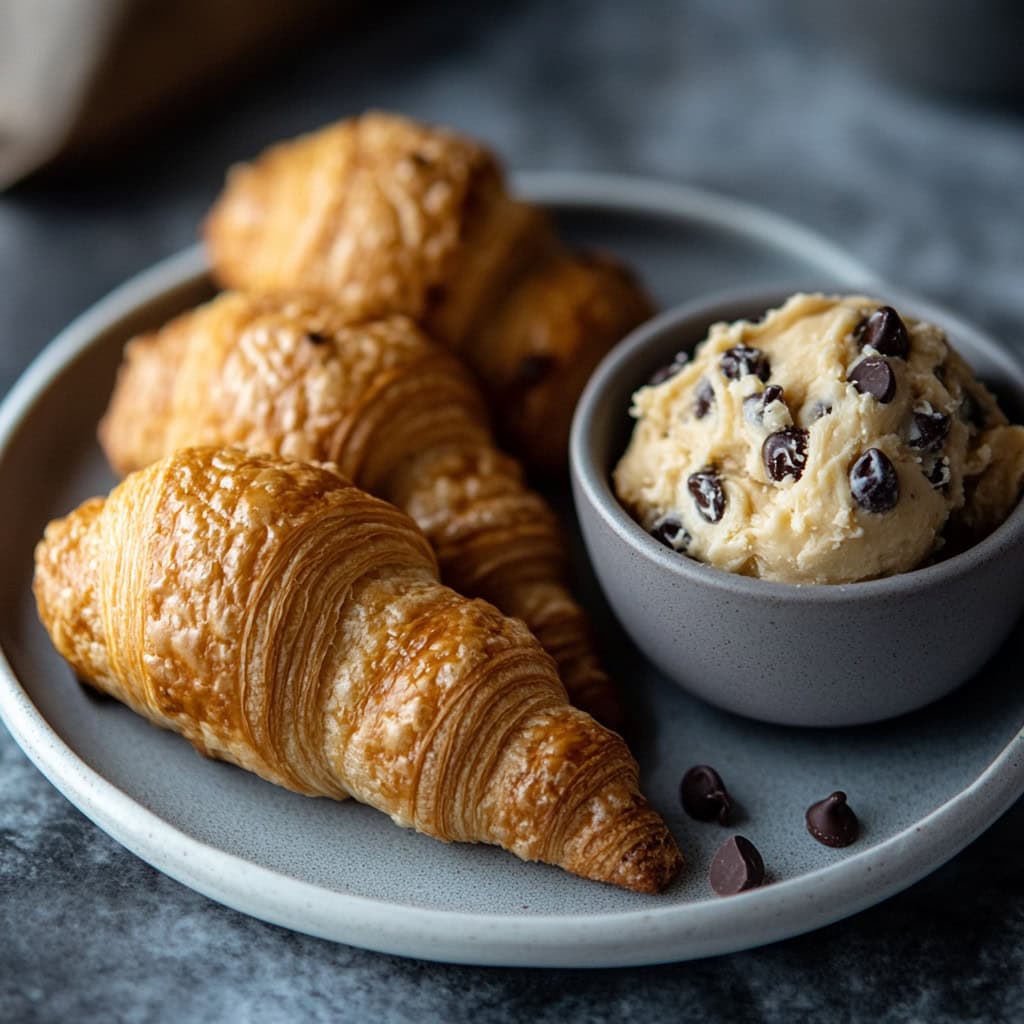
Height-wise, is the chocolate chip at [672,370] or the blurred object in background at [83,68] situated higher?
the blurred object in background at [83,68]

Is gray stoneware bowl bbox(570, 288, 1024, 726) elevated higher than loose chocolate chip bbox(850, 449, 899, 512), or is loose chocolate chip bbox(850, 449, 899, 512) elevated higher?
loose chocolate chip bbox(850, 449, 899, 512)

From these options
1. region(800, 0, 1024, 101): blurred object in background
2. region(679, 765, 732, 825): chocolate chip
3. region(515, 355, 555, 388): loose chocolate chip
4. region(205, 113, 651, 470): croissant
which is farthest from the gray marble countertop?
region(515, 355, 555, 388): loose chocolate chip

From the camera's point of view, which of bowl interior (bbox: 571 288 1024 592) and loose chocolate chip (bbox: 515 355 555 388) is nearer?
bowl interior (bbox: 571 288 1024 592)

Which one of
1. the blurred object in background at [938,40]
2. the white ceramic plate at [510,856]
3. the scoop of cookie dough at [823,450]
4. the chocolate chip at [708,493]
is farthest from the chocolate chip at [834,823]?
the blurred object in background at [938,40]

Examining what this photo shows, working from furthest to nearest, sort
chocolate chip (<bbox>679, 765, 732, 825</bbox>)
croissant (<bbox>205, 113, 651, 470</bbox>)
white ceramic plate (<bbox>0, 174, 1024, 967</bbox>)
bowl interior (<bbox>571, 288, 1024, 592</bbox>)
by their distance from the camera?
croissant (<bbox>205, 113, 651, 470</bbox>) < bowl interior (<bbox>571, 288, 1024, 592</bbox>) < chocolate chip (<bbox>679, 765, 732, 825</bbox>) < white ceramic plate (<bbox>0, 174, 1024, 967</bbox>)

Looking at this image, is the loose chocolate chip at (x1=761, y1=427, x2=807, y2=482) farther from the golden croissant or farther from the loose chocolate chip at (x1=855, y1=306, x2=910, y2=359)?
the golden croissant

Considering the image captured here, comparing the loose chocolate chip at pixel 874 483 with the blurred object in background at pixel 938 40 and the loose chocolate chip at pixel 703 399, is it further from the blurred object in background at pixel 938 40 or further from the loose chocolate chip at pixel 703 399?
the blurred object in background at pixel 938 40

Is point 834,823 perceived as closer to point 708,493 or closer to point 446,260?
point 708,493

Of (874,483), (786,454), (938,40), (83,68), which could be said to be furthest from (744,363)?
(83,68)
